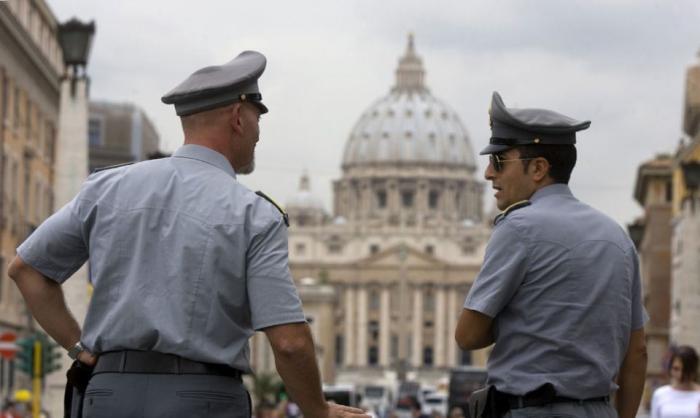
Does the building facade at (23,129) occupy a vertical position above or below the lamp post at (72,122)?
above

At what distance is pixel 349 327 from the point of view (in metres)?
192

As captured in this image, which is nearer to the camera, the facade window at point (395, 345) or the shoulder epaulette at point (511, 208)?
the shoulder epaulette at point (511, 208)

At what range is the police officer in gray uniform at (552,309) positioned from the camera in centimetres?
631

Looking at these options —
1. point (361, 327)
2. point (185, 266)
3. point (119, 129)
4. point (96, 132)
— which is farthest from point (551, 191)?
point (361, 327)

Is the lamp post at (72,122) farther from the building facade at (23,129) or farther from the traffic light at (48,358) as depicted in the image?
the building facade at (23,129)

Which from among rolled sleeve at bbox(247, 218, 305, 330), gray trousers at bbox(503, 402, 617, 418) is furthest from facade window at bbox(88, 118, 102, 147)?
rolled sleeve at bbox(247, 218, 305, 330)

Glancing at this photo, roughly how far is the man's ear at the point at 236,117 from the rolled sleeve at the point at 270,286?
1.43 feet

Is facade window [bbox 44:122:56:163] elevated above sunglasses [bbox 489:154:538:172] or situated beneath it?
elevated above

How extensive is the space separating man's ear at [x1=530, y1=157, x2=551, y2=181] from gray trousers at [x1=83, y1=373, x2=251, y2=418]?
1408mm

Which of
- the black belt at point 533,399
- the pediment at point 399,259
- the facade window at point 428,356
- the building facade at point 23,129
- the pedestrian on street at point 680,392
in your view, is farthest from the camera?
the facade window at point 428,356

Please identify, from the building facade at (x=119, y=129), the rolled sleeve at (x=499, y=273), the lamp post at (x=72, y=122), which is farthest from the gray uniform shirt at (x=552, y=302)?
the building facade at (x=119, y=129)

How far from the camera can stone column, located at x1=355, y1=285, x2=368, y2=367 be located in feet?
621

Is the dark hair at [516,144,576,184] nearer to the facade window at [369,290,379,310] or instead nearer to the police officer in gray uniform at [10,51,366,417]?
the police officer in gray uniform at [10,51,366,417]

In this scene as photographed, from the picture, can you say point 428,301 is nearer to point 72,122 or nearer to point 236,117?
point 72,122
